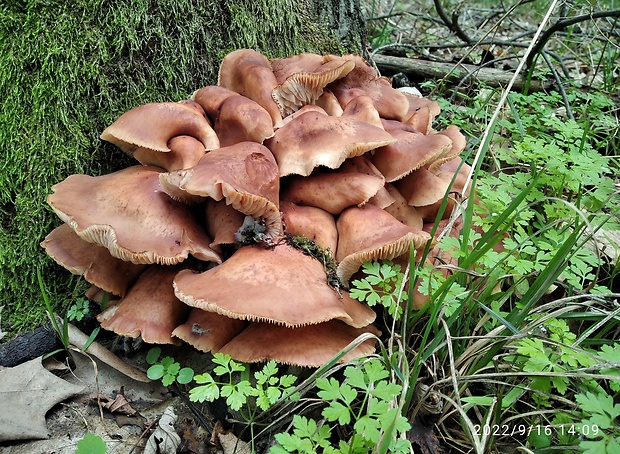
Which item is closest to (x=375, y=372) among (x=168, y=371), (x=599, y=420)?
(x=599, y=420)

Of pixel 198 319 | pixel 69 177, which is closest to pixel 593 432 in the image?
pixel 198 319

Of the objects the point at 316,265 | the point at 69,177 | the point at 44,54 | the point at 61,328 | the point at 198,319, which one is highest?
the point at 44,54

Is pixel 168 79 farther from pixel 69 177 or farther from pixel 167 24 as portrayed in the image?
pixel 69 177

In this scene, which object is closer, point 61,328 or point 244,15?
point 61,328

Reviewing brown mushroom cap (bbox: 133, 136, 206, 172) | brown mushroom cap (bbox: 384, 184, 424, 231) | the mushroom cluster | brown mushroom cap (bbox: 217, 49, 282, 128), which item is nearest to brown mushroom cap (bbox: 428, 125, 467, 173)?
the mushroom cluster

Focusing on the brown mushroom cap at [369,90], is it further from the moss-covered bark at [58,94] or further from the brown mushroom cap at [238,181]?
the moss-covered bark at [58,94]

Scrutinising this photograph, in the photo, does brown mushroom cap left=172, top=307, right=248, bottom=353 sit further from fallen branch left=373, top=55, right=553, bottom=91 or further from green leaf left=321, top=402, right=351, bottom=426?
fallen branch left=373, top=55, right=553, bottom=91

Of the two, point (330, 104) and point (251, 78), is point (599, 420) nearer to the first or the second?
point (330, 104)
